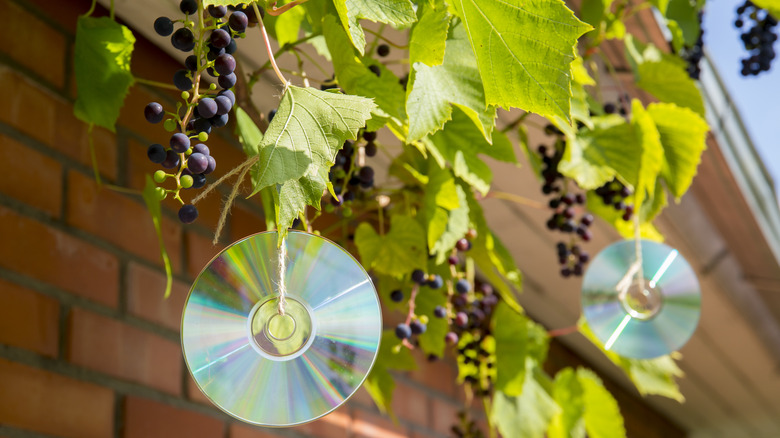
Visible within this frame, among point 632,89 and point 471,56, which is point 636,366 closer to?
point 632,89

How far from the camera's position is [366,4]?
0.61 m

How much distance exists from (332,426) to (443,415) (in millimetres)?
468

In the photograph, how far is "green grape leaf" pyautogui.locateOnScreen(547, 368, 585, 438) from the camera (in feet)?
5.15

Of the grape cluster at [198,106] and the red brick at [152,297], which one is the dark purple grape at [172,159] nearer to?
the grape cluster at [198,106]

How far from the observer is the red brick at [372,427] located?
1551 mm

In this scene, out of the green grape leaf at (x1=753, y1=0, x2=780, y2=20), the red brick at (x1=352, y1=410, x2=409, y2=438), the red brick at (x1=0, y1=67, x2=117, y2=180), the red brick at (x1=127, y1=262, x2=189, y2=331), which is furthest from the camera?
the red brick at (x1=352, y1=410, x2=409, y2=438)

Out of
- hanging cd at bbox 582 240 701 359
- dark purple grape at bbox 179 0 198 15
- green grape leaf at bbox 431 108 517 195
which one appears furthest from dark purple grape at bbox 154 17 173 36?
hanging cd at bbox 582 240 701 359

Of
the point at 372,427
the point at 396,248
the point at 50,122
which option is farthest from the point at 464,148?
the point at 372,427

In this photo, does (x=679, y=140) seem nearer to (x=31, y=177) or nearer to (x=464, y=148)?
(x=464, y=148)

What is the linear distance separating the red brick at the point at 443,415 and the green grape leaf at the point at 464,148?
0.96m

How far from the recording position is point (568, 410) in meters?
1.59

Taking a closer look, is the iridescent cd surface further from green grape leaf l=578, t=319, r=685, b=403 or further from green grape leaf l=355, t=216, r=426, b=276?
green grape leaf l=578, t=319, r=685, b=403

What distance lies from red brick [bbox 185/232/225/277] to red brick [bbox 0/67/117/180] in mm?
172

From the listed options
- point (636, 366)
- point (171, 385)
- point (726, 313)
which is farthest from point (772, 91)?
point (171, 385)
